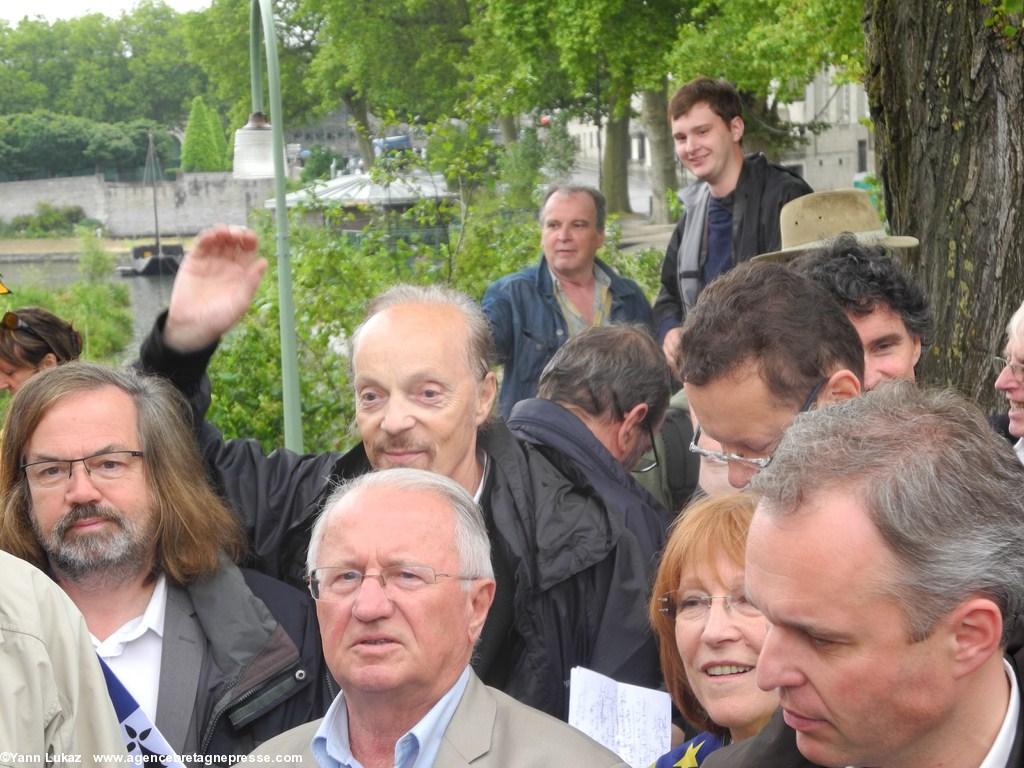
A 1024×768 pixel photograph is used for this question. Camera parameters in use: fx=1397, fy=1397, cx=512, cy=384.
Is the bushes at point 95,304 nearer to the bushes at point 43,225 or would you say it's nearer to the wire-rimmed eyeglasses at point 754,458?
the bushes at point 43,225

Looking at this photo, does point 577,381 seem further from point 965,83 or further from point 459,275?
point 459,275

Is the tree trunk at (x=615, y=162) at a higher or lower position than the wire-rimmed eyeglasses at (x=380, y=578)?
higher

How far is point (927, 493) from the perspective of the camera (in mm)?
1907

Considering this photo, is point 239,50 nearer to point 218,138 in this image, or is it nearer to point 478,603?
point 218,138

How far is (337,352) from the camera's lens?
31.0ft

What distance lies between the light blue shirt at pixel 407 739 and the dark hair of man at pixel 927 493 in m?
1.02

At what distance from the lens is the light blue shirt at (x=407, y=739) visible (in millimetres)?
2730

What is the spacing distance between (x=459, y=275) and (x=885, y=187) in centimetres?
426

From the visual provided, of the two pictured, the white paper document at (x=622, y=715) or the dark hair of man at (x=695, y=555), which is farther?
the white paper document at (x=622, y=715)

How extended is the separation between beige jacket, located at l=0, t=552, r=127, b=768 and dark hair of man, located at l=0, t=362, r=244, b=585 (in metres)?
0.85

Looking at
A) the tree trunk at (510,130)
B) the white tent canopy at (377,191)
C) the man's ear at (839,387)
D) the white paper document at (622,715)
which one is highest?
the tree trunk at (510,130)

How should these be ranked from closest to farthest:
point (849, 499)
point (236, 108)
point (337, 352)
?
point (849, 499), point (337, 352), point (236, 108)

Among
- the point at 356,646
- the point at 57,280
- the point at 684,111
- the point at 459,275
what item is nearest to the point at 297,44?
the point at 57,280

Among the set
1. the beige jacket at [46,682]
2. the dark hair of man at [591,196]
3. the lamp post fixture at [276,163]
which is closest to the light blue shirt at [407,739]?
the beige jacket at [46,682]
